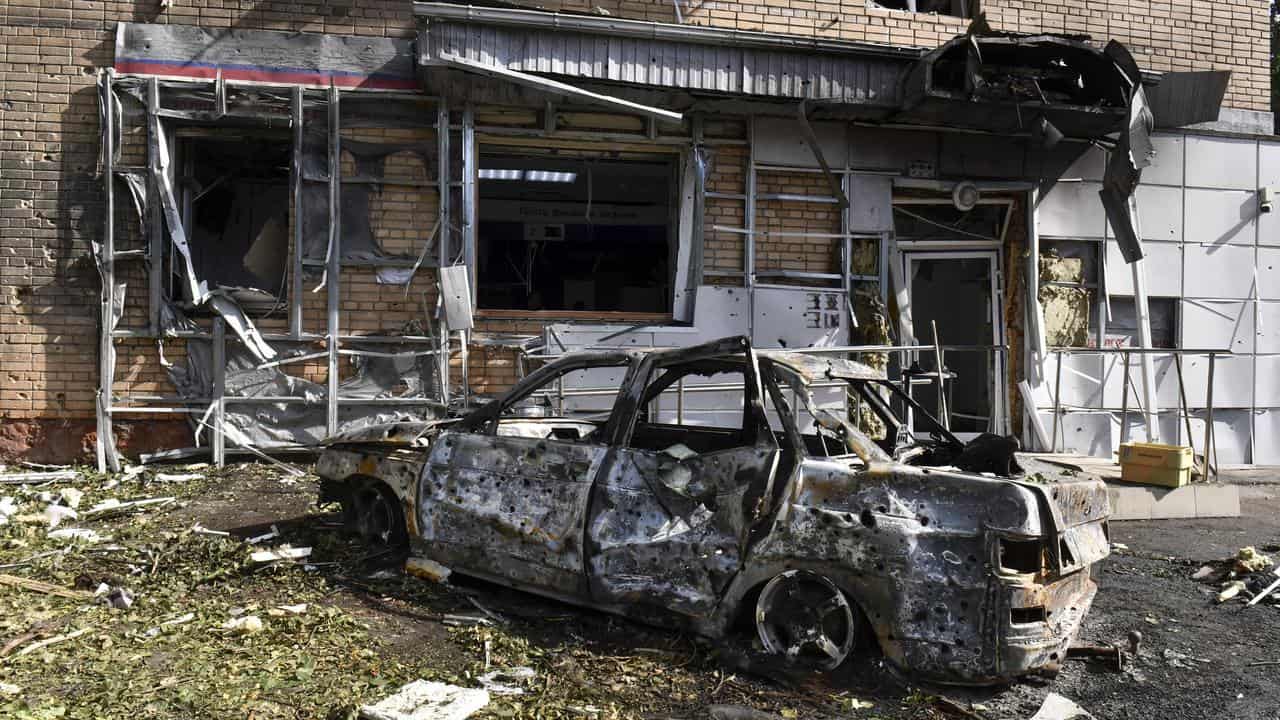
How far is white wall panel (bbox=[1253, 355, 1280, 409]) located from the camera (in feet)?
33.3

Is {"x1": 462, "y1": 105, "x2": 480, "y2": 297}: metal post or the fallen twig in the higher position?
{"x1": 462, "y1": 105, "x2": 480, "y2": 297}: metal post

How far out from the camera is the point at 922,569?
3428 millimetres

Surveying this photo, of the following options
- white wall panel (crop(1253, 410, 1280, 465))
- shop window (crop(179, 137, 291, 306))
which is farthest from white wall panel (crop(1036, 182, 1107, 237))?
shop window (crop(179, 137, 291, 306))

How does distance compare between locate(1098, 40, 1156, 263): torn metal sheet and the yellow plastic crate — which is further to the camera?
locate(1098, 40, 1156, 263): torn metal sheet

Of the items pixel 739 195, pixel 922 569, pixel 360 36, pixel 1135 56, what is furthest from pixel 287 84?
pixel 1135 56

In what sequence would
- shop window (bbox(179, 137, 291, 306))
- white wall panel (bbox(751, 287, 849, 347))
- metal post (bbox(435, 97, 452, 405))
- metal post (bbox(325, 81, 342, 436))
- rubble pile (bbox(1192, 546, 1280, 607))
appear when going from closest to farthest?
1. rubble pile (bbox(1192, 546, 1280, 607))
2. metal post (bbox(325, 81, 342, 436))
3. metal post (bbox(435, 97, 452, 405))
4. shop window (bbox(179, 137, 291, 306))
5. white wall panel (bbox(751, 287, 849, 347))

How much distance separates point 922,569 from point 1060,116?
703cm

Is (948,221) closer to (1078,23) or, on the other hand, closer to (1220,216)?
(1078,23)

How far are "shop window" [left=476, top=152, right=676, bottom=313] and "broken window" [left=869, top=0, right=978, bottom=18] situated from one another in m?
3.30

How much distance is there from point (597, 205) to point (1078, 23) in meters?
5.91

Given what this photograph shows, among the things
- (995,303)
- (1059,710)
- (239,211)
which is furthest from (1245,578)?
(239,211)

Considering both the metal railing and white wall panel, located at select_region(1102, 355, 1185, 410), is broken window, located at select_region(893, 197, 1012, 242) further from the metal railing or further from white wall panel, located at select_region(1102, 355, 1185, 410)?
white wall panel, located at select_region(1102, 355, 1185, 410)

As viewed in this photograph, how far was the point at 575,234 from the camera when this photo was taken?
1020 cm

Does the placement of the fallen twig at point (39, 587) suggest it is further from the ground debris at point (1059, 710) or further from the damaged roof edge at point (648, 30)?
the damaged roof edge at point (648, 30)
